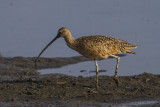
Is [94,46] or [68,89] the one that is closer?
[68,89]

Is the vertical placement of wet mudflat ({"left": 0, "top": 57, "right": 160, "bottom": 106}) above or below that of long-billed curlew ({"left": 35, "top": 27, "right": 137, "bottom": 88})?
below

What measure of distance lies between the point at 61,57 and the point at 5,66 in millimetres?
1832

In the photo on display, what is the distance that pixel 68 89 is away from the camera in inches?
439

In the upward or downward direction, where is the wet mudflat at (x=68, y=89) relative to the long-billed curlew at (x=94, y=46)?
downward

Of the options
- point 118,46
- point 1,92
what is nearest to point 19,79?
point 1,92

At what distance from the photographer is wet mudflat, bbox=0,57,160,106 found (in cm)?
1027

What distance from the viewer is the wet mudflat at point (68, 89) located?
33.7ft

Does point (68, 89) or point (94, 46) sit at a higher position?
point (94, 46)

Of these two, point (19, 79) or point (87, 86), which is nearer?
point (87, 86)

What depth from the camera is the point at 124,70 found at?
45.6 feet

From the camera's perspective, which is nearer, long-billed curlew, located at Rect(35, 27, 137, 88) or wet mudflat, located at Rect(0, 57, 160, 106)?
wet mudflat, located at Rect(0, 57, 160, 106)

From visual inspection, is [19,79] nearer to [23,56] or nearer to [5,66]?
[5,66]

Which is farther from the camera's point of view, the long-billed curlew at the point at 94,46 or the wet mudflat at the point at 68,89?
the long-billed curlew at the point at 94,46

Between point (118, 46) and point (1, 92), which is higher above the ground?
point (118, 46)
